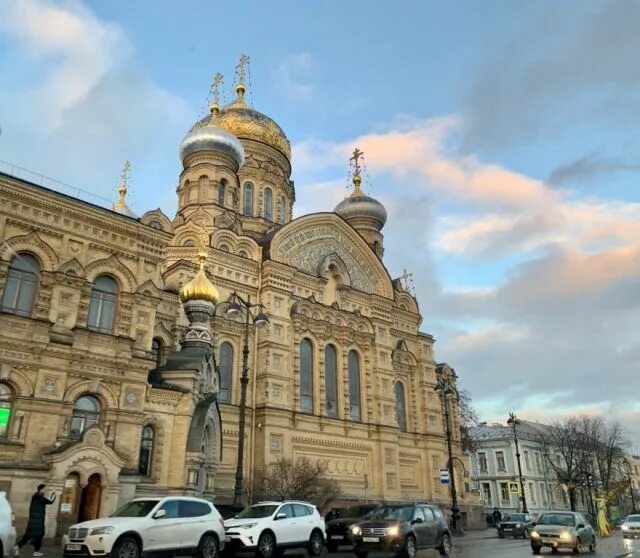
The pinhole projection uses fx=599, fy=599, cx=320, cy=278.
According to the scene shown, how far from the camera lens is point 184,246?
87.0ft

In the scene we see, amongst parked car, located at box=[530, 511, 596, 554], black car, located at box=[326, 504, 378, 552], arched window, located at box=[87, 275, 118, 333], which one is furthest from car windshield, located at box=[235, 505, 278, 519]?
arched window, located at box=[87, 275, 118, 333]

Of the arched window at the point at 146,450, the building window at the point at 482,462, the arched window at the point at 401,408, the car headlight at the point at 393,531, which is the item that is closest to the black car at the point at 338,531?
the car headlight at the point at 393,531

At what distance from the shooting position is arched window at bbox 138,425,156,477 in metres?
17.5

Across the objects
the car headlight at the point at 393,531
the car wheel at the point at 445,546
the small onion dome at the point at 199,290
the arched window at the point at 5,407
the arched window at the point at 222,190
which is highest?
the arched window at the point at 222,190

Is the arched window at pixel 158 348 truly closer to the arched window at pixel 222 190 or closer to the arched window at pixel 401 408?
the arched window at pixel 222 190

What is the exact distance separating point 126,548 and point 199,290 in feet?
43.5

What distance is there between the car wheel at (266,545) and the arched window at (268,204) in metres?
24.9

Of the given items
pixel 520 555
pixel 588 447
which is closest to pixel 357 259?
pixel 520 555

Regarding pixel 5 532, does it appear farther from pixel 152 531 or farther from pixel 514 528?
pixel 514 528

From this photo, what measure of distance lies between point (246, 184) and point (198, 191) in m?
4.98

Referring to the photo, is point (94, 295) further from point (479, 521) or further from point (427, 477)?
point (479, 521)

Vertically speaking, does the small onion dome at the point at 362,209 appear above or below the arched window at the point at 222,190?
above

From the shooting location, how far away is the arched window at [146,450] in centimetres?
1750

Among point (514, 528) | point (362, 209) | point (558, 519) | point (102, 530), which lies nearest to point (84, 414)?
→ point (102, 530)
